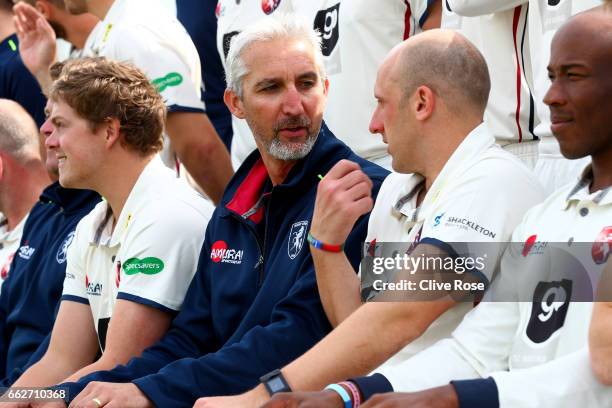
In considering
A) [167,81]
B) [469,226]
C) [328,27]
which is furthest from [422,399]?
[167,81]

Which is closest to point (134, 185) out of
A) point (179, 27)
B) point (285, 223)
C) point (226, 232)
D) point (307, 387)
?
point (226, 232)

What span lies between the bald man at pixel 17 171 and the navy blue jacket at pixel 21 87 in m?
0.66

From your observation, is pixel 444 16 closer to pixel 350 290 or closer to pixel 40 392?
pixel 350 290

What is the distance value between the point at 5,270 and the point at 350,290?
10.1ft

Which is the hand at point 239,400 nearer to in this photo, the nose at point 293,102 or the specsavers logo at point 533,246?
the specsavers logo at point 533,246

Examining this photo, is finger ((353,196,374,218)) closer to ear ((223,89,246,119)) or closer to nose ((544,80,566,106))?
nose ((544,80,566,106))

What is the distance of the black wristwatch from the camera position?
13.0ft

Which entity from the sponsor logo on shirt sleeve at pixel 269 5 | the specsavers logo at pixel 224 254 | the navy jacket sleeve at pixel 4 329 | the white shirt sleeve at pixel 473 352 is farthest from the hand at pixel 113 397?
the sponsor logo on shirt sleeve at pixel 269 5

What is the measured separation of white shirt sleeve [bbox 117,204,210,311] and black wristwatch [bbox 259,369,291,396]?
1.10 m

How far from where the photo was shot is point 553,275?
11.7 ft

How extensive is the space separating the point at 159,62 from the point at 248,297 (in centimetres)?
200

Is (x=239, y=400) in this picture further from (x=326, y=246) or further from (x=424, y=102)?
(x=424, y=102)

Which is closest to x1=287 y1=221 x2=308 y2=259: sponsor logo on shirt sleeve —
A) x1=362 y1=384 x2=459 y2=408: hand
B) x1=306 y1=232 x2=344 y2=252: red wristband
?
x1=306 y1=232 x2=344 y2=252: red wristband

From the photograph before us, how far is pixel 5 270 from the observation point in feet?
22.2
